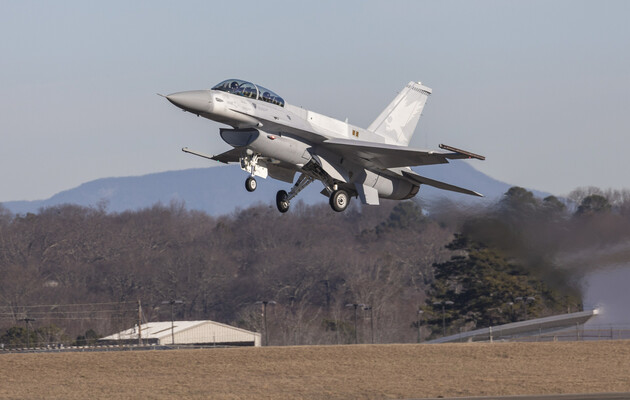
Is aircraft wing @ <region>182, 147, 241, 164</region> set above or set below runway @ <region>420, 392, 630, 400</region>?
above

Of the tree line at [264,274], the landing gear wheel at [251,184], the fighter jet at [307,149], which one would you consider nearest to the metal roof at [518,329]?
the tree line at [264,274]

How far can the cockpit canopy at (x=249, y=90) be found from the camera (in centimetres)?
3300

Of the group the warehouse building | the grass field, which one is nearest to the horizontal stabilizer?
the grass field

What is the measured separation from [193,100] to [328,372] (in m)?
14.6

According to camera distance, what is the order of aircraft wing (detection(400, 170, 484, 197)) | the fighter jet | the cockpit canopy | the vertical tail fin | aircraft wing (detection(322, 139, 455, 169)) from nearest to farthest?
the fighter jet, the cockpit canopy, aircraft wing (detection(322, 139, 455, 169)), aircraft wing (detection(400, 170, 484, 197)), the vertical tail fin

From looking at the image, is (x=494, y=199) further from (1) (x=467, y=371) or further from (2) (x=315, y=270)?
(2) (x=315, y=270)

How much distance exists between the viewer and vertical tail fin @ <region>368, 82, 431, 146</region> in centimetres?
4028

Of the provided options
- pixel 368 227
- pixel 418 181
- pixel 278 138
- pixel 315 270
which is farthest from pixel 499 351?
pixel 368 227

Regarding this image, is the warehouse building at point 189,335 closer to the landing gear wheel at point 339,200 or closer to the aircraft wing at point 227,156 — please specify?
the aircraft wing at point 227,156

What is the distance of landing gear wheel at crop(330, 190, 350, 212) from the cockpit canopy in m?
3.91

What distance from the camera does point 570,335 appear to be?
63.1m

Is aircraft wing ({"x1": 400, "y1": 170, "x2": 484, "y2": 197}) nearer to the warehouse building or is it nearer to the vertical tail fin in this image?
the vertical tail fin

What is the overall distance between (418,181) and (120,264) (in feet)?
251

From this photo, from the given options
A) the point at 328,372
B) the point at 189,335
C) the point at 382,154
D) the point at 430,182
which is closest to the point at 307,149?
the point at 382,154
